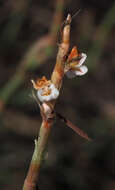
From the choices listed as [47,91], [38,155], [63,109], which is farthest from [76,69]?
[63,109]

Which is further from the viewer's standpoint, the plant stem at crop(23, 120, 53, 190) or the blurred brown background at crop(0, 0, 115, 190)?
the blurred brown background at crop(0, 0, 115, 190)

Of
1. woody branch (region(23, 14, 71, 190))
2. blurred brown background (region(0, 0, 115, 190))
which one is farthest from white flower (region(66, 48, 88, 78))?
blurred brown background (region(0, 0, 115, 190))

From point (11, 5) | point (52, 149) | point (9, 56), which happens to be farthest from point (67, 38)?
point (9, 56)

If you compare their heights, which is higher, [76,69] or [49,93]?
[76,69]

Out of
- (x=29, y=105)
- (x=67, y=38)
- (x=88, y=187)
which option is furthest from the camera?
(x=29, y=105)

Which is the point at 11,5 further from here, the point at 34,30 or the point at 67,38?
the point at 67,38

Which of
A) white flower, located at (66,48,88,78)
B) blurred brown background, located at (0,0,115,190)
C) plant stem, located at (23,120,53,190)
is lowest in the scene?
plant stem, located at (23,120,53,190)

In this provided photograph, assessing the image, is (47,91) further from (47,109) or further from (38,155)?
(38,155)

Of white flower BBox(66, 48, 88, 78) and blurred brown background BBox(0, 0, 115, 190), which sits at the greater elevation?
blurred brown background BBox(0, 0, 115, 190)

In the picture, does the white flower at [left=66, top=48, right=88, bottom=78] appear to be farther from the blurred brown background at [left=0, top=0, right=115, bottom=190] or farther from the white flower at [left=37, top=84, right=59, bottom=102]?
the blurred brown background at [left=0, top=0, right=115, bottom=190]
